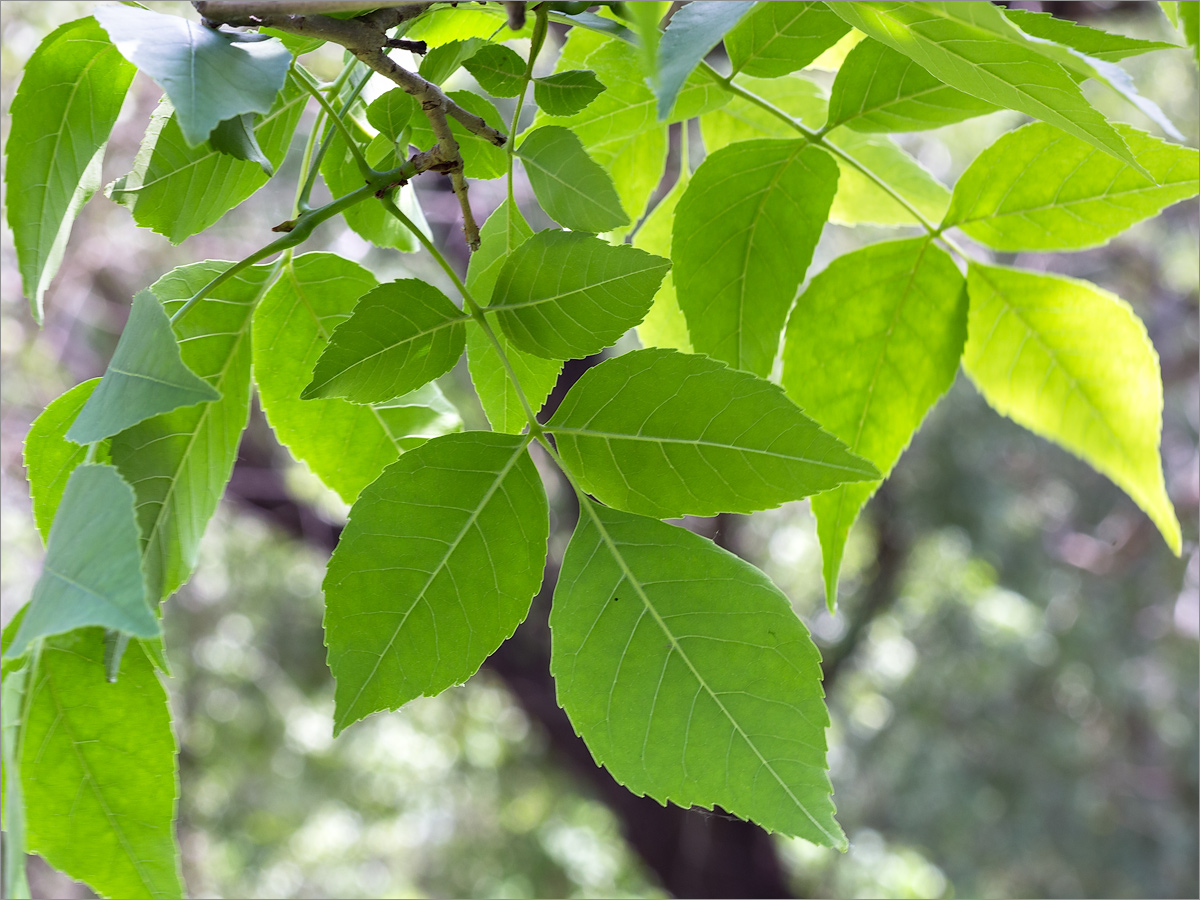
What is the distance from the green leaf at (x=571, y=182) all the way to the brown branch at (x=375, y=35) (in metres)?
0.01

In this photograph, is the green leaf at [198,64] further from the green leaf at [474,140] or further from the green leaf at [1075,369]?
the green leaf at [1075,369]

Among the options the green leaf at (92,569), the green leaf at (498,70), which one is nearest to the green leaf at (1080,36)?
the green leaf at (498,70)

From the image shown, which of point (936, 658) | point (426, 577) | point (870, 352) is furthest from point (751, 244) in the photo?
point (936, 658)

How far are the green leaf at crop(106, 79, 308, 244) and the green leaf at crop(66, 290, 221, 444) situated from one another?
0.07m

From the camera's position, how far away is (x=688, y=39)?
197 millimetres

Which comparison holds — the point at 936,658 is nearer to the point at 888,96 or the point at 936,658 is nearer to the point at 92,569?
the point at 888,96

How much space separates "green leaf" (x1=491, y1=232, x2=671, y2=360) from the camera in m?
0.25

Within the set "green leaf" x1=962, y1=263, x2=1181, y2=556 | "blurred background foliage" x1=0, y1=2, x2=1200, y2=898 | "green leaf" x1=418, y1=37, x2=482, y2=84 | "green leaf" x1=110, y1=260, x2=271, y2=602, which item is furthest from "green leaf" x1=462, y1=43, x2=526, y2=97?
"blurred background foliage" x1=0, y1=2, x2=1200, y2=898

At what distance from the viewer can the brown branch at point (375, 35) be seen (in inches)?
8.8

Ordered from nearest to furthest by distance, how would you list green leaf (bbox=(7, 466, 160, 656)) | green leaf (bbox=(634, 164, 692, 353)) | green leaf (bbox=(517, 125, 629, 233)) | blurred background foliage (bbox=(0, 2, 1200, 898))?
green leaf (bbox=(7, 466, 160, 656)), green leaf (bbox=(517, 125, 629, 233)), green leaf (bbox=(634, 164, 692, 353)), blurred background foliage (bbox=(0, 2, 1200, 898))

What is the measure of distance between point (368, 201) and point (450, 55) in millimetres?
77

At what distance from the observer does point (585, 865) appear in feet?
14.2

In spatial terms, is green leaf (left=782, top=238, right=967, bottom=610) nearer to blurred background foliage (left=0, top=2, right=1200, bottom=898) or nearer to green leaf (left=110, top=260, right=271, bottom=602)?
green leaf (left=110, top=260, right=271, bottom=602)

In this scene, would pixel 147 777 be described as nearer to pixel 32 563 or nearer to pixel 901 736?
pixel 32 563
